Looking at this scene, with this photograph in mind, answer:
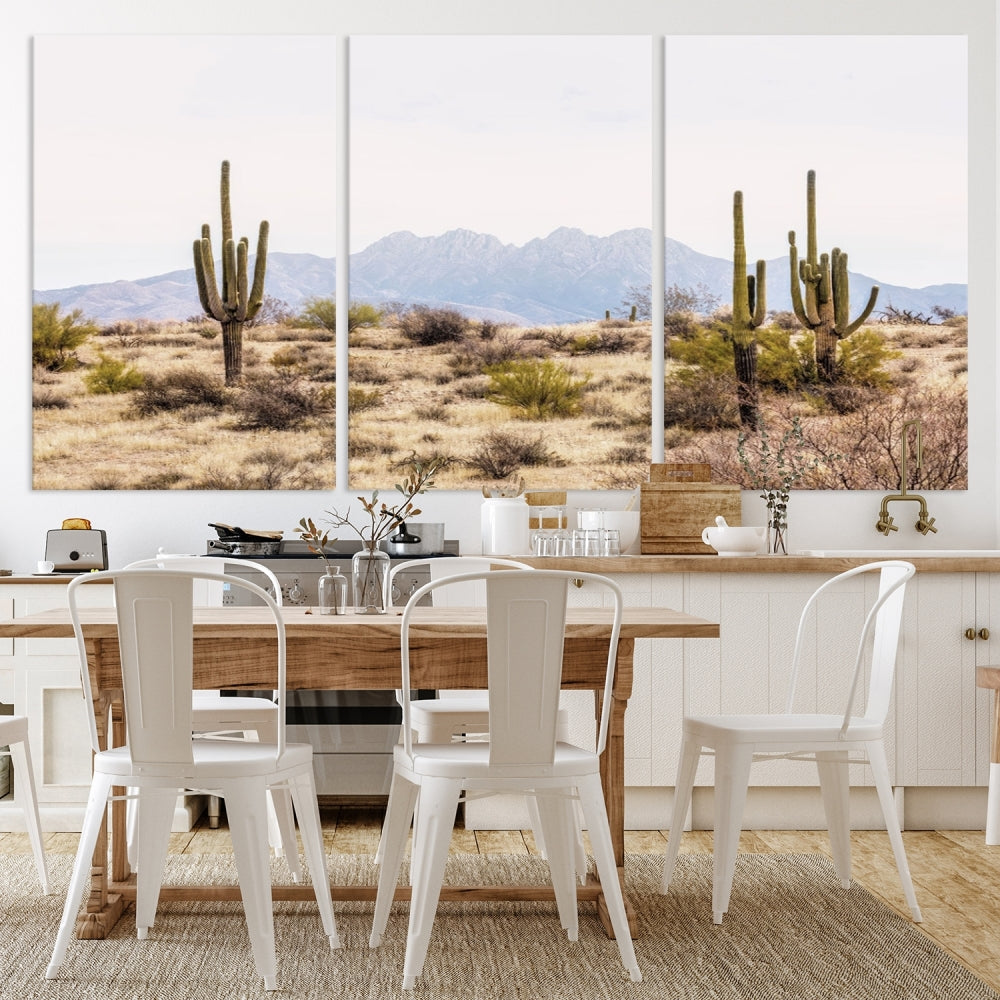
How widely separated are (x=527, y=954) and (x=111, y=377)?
106 inches

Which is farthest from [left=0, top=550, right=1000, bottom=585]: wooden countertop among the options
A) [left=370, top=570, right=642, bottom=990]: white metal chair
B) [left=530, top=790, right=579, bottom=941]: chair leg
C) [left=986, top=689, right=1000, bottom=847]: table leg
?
[left=370, top=570, right=642, bottom=990]: white metal chair

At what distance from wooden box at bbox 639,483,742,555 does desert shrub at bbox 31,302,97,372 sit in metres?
2.07

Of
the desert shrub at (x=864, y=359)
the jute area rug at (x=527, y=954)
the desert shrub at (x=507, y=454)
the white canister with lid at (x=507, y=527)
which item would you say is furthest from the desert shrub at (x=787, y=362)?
the jute area rug at (x=527, y=954)

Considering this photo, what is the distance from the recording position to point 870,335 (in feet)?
14.8

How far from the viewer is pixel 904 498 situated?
14.4ft

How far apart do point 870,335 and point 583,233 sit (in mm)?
1111

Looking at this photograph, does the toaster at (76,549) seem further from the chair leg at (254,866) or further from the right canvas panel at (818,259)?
the right canvas panel at (818,259)

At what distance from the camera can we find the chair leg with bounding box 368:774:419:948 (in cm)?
262

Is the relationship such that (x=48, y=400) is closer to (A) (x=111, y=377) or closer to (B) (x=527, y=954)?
(A) (x=111, y=377)

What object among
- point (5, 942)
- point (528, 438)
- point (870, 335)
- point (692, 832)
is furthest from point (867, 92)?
point (5, 942)

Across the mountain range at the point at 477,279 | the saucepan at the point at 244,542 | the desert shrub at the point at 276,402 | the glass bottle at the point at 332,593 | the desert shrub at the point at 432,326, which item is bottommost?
the glass bottle at the point at 332,593

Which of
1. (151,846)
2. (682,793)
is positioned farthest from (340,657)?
(682,793)

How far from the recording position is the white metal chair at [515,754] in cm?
237

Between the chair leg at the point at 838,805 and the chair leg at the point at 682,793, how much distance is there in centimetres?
31
